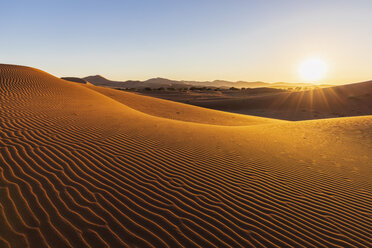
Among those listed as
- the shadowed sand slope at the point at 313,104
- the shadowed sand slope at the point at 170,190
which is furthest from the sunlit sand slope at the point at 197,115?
the shadowed sand slope at the point at 170,190

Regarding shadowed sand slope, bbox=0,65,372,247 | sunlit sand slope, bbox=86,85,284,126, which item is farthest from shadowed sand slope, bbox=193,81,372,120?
shadowed sand slope, bbox=0,65,372,247

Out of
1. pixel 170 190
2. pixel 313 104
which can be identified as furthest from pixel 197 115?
pixel 313 104

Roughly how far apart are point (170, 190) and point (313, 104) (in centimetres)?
2792

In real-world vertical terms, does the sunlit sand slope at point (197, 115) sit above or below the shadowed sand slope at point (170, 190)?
below

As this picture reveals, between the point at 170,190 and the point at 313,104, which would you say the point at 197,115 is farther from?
the point at 313,104

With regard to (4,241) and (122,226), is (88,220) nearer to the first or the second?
(122,226)

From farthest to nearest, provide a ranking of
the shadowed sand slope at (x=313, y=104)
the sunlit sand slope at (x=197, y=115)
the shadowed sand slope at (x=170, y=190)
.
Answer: the shadowed sand slope at (x=313, y=104) < the sunlit sand slope at (x=197, y=115) < the shadowed sand slope at (x=170, y=190)

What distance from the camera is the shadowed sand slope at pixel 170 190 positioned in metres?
2.91

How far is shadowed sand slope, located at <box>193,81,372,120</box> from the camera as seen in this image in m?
23.2

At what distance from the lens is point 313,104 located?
26344 millimetres

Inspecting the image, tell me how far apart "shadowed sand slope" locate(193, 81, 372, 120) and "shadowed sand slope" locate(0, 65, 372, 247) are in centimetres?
1842

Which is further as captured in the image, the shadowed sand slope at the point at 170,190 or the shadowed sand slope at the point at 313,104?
the shadowed sand slope at the point at 313,104

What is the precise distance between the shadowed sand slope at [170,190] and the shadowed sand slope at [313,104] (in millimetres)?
18415

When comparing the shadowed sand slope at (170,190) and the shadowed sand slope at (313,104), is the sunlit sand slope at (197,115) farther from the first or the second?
the shadowed sand slope at (170,190)
